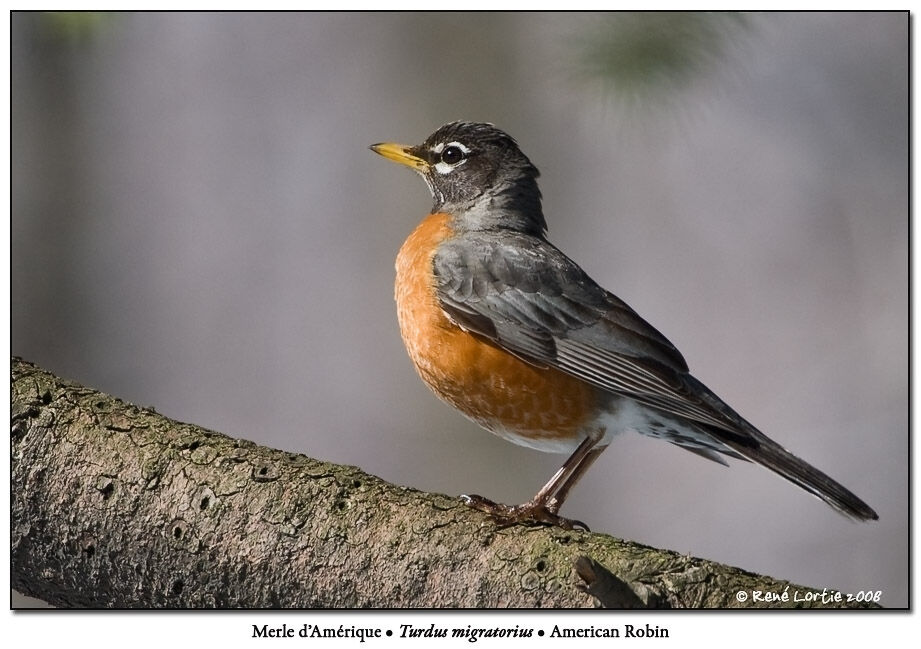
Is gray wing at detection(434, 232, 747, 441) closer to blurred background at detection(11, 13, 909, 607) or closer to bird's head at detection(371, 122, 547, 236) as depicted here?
bird's head at detection(371, 122, 547, 236)

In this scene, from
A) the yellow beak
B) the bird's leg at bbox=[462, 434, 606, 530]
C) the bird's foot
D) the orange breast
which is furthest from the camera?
the yellow beak

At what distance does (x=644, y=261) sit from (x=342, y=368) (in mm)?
2122

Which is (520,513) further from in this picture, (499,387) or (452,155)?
(452,155)

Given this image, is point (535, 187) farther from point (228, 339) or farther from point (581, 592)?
point (228, 339)

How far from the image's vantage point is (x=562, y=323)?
3674 mm

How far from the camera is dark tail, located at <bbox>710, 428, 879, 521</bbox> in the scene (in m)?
2.98

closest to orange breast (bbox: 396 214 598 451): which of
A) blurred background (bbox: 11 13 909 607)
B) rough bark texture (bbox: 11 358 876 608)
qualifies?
rough bark texture (bbox: 11 358 876 608)

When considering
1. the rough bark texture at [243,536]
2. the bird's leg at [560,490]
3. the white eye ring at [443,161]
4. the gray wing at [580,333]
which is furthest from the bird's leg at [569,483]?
the white eye ring at [443,161]

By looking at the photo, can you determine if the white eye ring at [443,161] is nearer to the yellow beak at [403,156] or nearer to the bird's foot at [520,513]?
the yellow beak at [403,156]

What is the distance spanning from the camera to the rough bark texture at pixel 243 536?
2465 mm

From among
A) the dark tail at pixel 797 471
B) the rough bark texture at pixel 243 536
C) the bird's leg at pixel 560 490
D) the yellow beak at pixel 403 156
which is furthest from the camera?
the yellow beak at pixel 403 156

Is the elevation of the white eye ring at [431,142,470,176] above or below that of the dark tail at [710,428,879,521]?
above

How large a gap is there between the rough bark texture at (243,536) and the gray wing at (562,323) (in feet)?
3.20

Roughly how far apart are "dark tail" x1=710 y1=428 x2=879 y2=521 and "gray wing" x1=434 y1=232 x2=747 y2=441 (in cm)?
5
